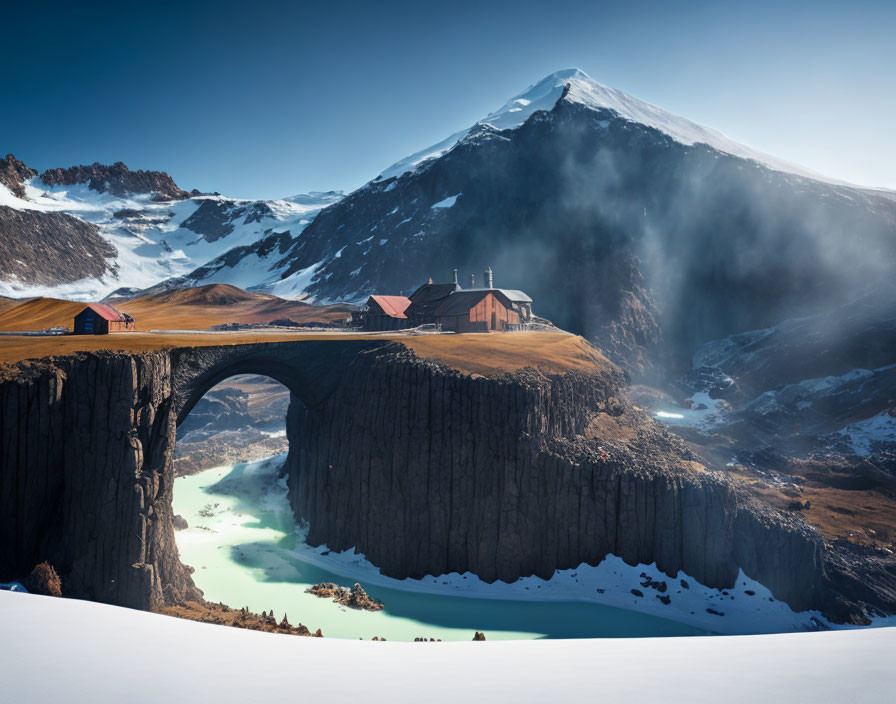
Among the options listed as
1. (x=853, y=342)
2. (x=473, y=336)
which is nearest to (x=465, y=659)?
(x=473, y=336)

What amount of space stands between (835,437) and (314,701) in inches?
3138

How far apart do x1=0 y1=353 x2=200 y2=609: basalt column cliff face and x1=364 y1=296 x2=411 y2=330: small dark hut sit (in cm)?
3756

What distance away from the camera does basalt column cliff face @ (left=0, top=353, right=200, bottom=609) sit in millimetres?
24266

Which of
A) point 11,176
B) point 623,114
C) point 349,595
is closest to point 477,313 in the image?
point 349,595

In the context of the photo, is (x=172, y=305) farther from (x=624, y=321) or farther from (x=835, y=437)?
(x=835, y=437)

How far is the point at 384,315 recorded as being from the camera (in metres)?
62.9

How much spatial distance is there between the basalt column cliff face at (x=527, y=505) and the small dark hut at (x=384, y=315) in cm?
2785

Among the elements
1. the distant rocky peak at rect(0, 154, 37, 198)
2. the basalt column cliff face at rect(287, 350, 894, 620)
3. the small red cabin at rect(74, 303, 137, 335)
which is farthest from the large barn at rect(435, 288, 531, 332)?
the distant rocky peak at rect(0, 154, 37, 198)

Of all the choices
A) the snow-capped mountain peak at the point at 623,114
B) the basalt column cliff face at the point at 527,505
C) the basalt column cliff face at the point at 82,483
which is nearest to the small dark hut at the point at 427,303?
the basalt column cliff face at the point at 527,505

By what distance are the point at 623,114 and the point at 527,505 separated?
135 meters

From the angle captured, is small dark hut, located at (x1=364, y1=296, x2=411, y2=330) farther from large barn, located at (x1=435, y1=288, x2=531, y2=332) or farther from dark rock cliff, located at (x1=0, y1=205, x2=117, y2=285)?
dark rock cliff, located at (x1=0, y1=205, x2=117, y2=285)

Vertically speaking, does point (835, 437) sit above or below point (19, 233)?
below

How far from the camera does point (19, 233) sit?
15450 cm

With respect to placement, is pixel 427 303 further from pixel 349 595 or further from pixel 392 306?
pixel 349 595
